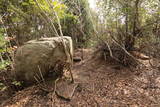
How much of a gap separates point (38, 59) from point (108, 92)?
1.71m

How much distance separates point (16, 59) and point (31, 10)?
2.12m

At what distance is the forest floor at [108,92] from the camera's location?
191cm

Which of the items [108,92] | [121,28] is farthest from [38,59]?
[121,28]

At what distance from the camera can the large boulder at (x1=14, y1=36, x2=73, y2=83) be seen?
2.47 m

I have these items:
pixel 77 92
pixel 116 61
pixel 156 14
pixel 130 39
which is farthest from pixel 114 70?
pixel 156 14

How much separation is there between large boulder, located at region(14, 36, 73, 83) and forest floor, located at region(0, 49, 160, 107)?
36cm

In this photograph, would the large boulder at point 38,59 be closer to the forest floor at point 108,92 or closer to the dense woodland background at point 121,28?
the dense woodland background at point 121,28

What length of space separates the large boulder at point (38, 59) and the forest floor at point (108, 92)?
0.36m

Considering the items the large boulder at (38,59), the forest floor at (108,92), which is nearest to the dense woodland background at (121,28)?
the large boulder at (38,59)

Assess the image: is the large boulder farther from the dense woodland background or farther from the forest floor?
the forest floor

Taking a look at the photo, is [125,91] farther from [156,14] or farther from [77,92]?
[156,14]

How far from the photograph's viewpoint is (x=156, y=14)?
2.58 metres

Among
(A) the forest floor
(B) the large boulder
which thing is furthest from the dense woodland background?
(A) the forest floor

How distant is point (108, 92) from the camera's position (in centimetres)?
217
